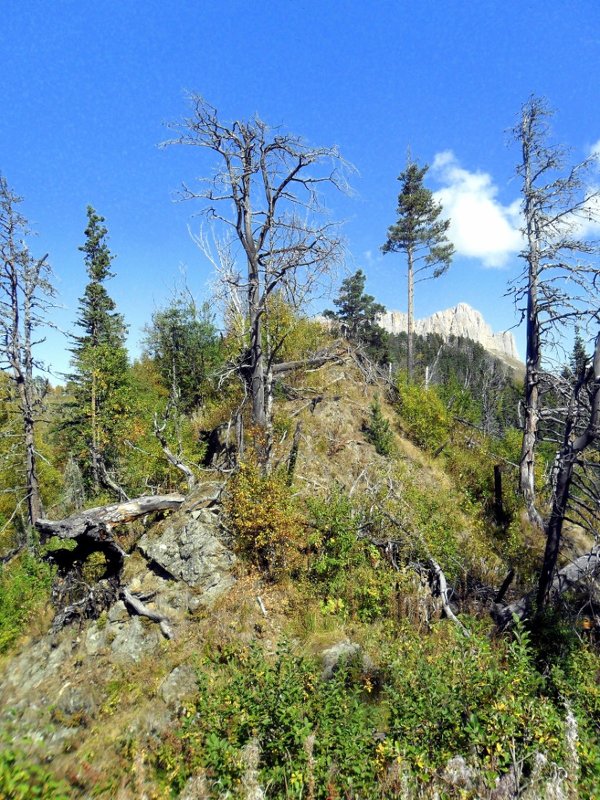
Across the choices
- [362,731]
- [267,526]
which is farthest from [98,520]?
[362,731]

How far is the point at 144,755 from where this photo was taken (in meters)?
5.42

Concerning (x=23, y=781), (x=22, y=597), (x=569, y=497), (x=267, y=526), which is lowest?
(x=22, y=597)

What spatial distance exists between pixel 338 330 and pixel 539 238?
14.3 metres

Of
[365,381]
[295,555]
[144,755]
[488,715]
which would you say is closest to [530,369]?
[365,381]

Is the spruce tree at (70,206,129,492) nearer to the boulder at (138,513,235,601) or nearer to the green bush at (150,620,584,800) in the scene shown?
the boulder at (138,513,235,601)

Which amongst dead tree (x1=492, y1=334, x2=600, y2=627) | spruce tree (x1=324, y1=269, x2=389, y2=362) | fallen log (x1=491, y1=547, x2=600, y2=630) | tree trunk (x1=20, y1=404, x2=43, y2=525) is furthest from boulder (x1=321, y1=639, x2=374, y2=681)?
spruce tree (x1=324, y1=269, x2=389, y2=362)

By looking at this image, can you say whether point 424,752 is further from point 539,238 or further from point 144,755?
point 539,238

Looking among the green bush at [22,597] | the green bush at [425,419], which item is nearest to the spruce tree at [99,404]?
the green bush at [22,597]

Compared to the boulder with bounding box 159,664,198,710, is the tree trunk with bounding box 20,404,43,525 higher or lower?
higher

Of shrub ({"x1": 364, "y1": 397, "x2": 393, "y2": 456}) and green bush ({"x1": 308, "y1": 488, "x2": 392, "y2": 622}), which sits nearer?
green bush ({"x1": 308, "y1": 488, "x2": 392, "y2": 622})

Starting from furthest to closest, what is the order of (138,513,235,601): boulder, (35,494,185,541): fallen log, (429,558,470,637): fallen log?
(35,494,185,541): fallen log, (138,513,235,601): boulder, (429,558,470,637): fallen log

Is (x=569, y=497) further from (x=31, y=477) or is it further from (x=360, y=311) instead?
(x=360, y=311)

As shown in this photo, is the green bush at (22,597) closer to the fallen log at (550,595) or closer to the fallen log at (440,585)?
the fallen log at (440,585)

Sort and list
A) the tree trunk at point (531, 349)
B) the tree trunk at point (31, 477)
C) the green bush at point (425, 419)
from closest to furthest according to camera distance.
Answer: the tree trunk at point (531, 349) < the tree trunk at point (31, 477) < the green bush at point (425, 419)
